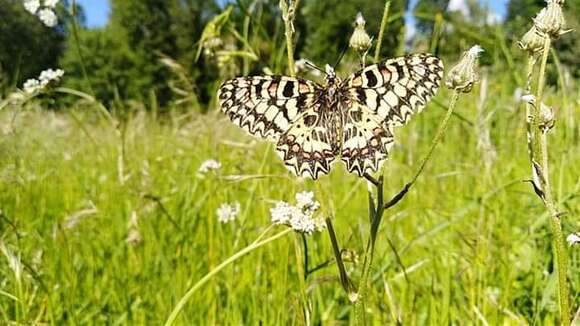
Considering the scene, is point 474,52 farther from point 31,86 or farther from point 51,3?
point 51,3

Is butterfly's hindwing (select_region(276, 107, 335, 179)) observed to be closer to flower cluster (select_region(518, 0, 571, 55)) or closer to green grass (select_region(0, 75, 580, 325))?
green grass (select_region(0, 75, 580, 325))

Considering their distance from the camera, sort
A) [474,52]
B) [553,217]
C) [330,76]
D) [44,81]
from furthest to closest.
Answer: [44,81] → [330,76] → [474,52] → [553,217]

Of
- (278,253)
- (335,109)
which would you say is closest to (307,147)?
(335,109)

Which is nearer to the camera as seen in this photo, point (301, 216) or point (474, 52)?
point (474, 52)

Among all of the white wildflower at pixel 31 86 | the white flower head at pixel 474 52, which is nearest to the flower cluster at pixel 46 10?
the white wildflower at pixel 31 86

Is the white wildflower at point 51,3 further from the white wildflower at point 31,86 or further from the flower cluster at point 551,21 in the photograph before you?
the flower cluster at point 551,21

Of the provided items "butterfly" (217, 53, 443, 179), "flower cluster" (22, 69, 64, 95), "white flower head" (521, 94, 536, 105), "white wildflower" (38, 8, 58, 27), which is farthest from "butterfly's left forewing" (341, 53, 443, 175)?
"white wildflower" (38, 8, 58, 27)

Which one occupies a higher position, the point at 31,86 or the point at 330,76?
the point at 31,86
